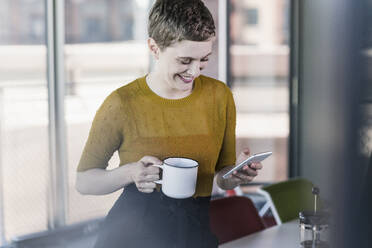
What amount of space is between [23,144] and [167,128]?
2.60m

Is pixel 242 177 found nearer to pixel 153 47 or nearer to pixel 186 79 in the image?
pixel 186 79

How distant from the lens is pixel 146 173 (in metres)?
1.19

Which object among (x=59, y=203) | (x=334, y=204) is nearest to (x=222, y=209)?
(x=59, y=203)

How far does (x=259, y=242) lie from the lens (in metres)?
1.73

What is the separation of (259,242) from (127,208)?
2.12ft

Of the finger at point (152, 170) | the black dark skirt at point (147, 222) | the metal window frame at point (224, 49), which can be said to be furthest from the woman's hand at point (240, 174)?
the metal window frame at point (224, 49)

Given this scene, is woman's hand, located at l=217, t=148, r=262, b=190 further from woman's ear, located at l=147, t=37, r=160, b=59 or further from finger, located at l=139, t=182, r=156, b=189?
woman's ear, located at l=147, t=37, r=160, b=59

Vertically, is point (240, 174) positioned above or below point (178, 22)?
below

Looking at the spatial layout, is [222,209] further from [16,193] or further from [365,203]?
[16,193]

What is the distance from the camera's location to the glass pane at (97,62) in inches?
51.8

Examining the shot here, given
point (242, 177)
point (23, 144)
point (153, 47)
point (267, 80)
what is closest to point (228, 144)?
point (242, 177)

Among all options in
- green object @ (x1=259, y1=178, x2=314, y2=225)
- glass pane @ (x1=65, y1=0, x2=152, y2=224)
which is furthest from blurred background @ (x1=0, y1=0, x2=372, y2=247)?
green object @ (x1=259, y1=178, x2=314, y2=225)

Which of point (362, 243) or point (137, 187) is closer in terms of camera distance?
point (362, 243)

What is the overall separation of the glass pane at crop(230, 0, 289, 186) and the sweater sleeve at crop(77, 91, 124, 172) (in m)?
2.86
